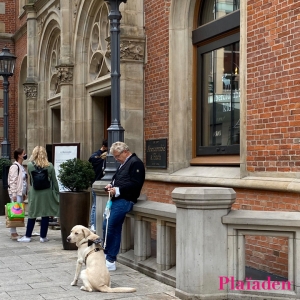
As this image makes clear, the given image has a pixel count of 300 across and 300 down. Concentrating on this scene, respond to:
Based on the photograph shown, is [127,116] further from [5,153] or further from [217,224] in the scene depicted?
[5,153]

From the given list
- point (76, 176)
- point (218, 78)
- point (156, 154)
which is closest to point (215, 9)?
point (218, 78)

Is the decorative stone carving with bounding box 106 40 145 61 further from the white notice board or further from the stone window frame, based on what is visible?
the white notice board

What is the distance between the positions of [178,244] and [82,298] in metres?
1.21

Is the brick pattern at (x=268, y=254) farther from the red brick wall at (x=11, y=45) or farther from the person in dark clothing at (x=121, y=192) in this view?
the red brick wall at (x=11, y=45)

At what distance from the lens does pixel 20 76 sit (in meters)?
22.4

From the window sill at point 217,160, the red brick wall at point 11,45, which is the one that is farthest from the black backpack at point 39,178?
the red brick wall at point 11,45

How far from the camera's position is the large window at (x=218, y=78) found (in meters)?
9.18

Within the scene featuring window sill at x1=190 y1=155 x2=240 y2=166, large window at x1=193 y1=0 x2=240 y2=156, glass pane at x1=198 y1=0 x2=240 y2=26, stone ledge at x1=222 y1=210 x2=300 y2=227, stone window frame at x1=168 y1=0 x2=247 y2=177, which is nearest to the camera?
stone ledge at x1=222 y1=210 x2=300 y2=227

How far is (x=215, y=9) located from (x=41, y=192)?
4.51m

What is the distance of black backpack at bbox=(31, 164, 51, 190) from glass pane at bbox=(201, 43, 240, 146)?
292cm

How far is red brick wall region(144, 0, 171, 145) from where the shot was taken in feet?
34.6

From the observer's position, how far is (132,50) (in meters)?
11.2

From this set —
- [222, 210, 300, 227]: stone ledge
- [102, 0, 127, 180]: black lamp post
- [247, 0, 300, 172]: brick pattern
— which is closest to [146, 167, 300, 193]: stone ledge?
[247, 0, 300, 172]: brick pattern

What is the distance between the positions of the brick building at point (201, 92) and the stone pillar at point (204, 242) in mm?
1351
